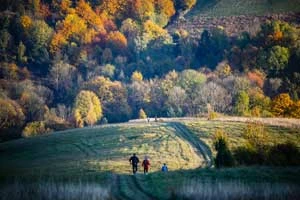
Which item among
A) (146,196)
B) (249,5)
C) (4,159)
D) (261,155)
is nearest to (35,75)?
(249,5)

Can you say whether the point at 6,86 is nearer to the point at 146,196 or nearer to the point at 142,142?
the point at 142,142

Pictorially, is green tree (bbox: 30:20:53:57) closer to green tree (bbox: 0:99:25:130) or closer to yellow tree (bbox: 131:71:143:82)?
yellow tree (bbox: 131:71:143:82)

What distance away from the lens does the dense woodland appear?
424 feet

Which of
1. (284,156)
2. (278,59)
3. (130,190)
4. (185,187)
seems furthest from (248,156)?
(278,59)

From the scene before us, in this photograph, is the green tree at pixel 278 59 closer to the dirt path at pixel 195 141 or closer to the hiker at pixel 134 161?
the dirt path at pixel 195 141

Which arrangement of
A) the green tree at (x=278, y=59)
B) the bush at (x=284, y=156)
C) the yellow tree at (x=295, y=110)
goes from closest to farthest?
the bush at (x=284, y=156)
the yellow tree at (x=295, y=110)
the green tree at (x=278, y=59)

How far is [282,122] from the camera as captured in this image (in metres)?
85.9

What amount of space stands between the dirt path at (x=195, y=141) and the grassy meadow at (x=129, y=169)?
10.7 inches

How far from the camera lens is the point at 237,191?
31109 mm

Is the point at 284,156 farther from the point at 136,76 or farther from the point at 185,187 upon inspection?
the point at 136,76

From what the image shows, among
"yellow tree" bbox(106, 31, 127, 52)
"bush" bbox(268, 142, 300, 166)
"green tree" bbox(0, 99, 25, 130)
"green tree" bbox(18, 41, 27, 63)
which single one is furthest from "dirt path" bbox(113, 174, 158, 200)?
"yellow tree" bbox(106, 31, 127, 52)

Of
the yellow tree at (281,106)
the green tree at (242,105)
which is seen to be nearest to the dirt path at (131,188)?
the green tree at (242,105)

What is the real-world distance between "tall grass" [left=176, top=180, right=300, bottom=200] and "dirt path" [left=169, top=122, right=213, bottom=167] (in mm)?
23503

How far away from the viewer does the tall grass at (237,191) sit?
29984mm
